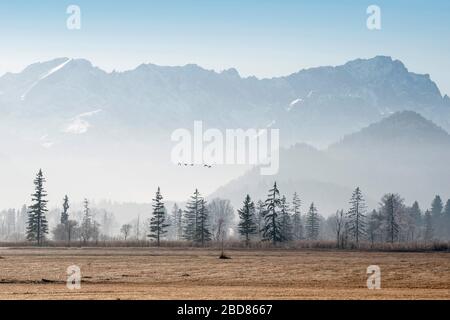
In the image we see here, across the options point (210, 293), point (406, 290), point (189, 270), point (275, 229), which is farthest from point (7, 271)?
point (275, 229)

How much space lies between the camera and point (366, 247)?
126 m

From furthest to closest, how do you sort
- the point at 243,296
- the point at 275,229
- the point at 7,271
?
the point at 275,229 < the point at 7,271 < the point at 243,296

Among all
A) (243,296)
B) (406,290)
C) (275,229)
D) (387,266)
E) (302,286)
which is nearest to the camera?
(243,296)

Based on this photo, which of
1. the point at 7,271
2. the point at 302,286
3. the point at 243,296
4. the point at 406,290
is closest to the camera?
the point at 243,296

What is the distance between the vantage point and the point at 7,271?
6131cm

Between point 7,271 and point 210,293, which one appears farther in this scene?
point 7,271

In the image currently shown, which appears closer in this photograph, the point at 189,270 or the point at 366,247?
the point at 189,270

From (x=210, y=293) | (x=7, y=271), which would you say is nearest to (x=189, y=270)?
(x=7, y=271)

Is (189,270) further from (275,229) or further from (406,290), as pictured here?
(275,229)
